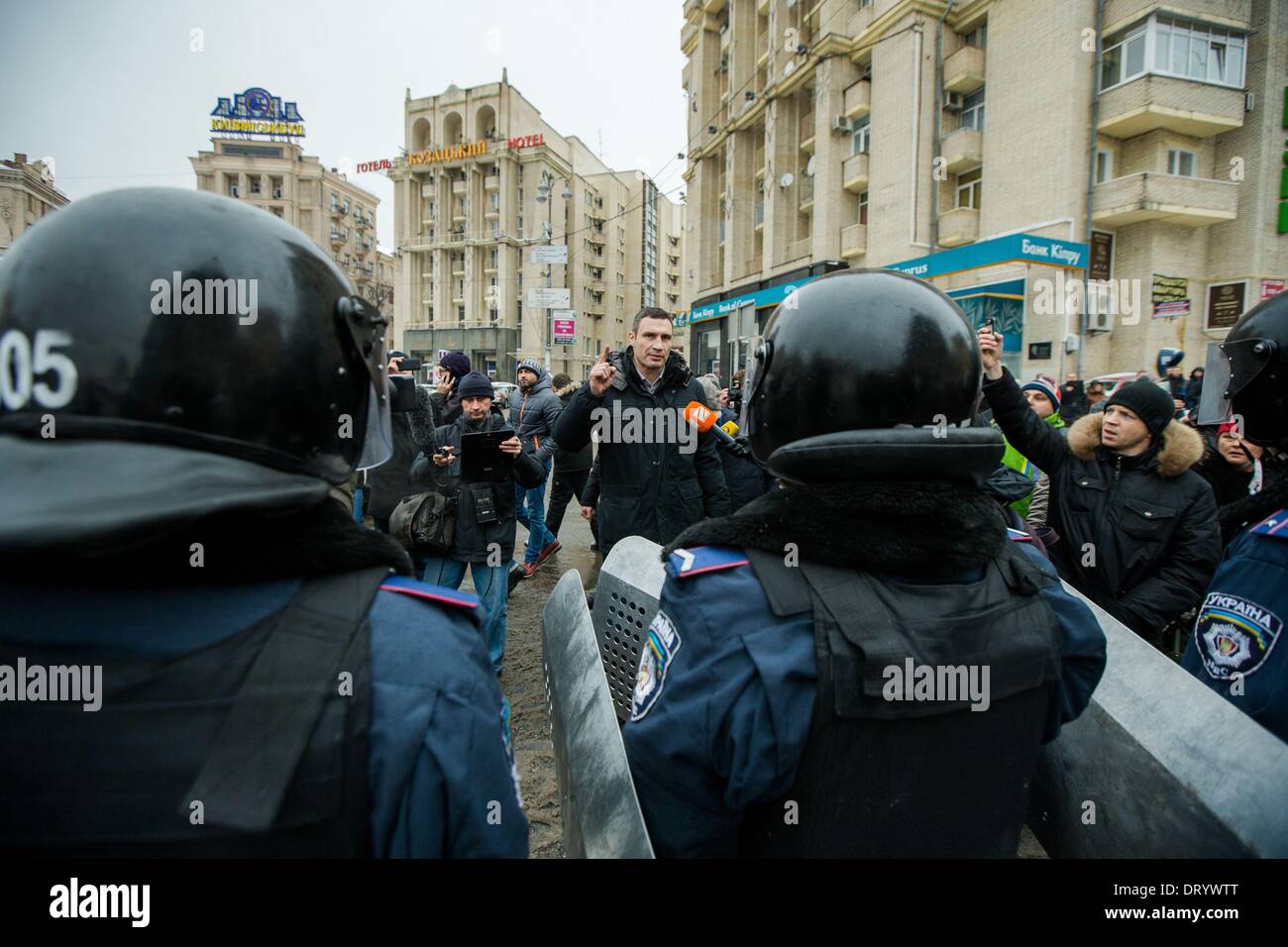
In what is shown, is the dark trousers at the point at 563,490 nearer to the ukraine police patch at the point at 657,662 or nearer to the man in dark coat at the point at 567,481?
the man in dark coat at the point at 567,481

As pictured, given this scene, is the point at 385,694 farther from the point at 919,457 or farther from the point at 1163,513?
the point at 1163,513

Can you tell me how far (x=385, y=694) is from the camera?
85 cm

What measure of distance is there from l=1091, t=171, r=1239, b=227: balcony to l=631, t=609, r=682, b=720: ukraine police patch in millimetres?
19557

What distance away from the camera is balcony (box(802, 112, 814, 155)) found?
2459 cm

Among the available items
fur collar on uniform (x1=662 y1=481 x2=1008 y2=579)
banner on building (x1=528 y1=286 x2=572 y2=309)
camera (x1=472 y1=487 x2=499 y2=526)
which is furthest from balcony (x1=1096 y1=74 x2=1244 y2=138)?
fur collar on uniform (x1=662 y1=481 x2=1008 y2=579)

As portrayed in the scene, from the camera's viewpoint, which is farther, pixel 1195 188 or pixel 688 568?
pixel 1195 188

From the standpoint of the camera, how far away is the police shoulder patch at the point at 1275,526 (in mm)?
1604

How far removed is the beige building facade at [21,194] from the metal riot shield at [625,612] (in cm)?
1912

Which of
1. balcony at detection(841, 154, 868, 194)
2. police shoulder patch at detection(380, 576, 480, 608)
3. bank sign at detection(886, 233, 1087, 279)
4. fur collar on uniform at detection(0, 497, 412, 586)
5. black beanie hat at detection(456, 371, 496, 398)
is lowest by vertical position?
police shoulder patch at detection(380, 576, 480, 608)

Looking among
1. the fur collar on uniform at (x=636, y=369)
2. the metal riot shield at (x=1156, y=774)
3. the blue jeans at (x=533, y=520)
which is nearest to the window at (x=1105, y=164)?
the blue jeans at (x=533, y=520)

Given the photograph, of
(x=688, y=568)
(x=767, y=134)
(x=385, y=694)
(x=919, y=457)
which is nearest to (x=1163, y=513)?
(x=919, y=457)

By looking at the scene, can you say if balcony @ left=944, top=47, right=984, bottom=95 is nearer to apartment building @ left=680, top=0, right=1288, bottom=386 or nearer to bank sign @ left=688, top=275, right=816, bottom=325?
apartment building @ left=680, top=0, right=1288, bottom=386

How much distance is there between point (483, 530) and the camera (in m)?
4.18
